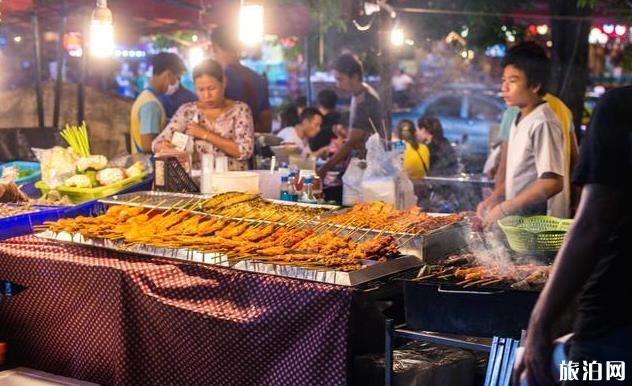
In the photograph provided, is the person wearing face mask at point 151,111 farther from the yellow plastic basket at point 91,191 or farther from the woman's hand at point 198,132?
the yellow plastic basket at point 91,191

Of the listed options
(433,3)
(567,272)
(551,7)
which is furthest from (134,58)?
(567,272)

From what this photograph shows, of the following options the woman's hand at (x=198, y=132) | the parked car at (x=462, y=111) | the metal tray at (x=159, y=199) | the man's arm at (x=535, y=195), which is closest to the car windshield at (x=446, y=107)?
the parked car at (x=462, y=111)

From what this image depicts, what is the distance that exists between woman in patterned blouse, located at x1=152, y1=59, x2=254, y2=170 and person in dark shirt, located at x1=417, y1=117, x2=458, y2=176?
4644mm

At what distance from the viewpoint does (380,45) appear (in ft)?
32.6

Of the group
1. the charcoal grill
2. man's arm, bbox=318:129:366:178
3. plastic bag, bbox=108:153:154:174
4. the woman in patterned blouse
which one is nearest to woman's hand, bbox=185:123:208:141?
the woman in patterned blouse

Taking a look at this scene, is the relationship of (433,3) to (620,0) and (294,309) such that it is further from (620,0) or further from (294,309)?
(294,309)

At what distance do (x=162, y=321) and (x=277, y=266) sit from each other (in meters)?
0.83

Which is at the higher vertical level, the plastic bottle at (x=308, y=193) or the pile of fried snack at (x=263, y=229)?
the plastic bottle at (x=308, y=193)

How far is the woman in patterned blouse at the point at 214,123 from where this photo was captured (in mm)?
6531

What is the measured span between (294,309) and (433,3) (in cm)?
1009

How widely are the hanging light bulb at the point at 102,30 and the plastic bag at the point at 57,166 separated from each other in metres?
0.86

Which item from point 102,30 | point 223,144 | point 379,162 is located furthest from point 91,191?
point 379,162

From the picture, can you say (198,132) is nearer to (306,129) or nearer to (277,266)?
(277,266)

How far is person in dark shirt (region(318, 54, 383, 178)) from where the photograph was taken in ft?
27.0
